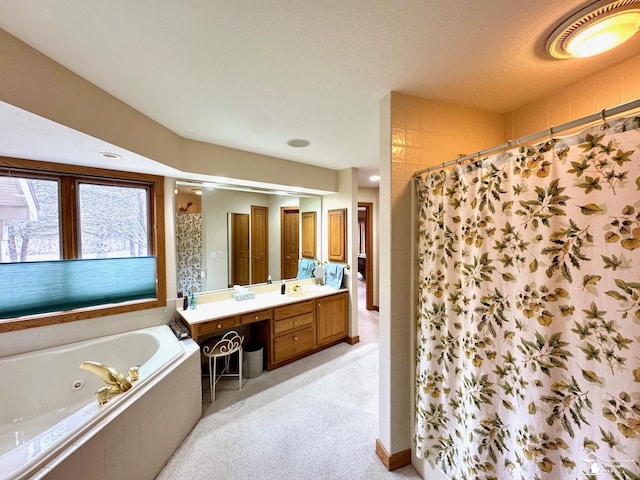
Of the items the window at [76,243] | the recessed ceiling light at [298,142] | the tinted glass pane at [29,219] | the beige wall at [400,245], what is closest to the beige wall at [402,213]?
the beige wall at [400,245]

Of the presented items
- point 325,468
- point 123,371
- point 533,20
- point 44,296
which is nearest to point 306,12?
point 533,20

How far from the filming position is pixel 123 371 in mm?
2082

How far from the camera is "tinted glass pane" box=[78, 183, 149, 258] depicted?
6.96 ft

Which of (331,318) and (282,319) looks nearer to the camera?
(282,319)

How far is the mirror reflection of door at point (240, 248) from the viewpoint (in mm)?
2945

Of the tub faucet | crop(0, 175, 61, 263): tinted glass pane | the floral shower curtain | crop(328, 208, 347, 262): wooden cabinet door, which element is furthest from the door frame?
crop(0, 175, 61, 263): tinted glass pane

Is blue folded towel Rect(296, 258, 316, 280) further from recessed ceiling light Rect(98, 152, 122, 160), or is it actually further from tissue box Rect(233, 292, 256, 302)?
recessed ceiling light Rect(98, 152, 122, 160)

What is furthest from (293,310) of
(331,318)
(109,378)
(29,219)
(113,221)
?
(29,219)

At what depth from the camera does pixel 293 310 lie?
111 inches

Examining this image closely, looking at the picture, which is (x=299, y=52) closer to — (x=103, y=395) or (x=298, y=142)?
(x=298, y=142)

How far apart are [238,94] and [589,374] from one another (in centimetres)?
207

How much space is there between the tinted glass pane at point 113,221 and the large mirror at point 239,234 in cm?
32

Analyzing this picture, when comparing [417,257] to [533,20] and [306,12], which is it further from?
[306,12]

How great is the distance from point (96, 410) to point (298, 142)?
2.36 meters
